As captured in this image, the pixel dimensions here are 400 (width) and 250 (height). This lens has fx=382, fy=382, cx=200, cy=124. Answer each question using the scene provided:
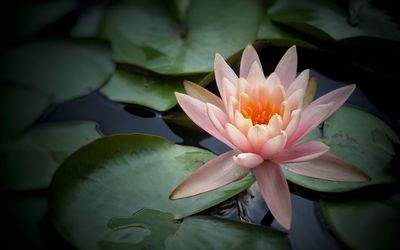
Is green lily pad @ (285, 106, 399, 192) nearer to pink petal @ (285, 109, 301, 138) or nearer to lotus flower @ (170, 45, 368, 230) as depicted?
lotus flower @ (170, 45, 368, 230)

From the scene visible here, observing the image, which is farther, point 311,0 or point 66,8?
point 66,8

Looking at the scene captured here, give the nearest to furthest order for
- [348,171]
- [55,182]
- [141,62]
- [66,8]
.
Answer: [348,171], [55,182], [141,62], [66,8]

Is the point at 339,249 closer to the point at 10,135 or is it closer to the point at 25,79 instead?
the point at 10,135

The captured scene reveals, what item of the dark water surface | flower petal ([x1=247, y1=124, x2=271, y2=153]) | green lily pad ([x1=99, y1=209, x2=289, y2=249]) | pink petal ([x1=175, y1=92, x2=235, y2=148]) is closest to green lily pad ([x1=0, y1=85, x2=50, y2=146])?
the dark water surface

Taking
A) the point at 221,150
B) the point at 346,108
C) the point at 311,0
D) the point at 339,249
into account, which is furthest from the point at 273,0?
the point at 339,249

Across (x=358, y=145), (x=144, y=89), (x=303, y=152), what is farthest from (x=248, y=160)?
(x=144, y=89)

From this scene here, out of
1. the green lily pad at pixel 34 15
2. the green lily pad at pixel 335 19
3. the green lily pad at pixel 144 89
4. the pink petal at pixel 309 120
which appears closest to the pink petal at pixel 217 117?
the pink petal at pixel 309 120
